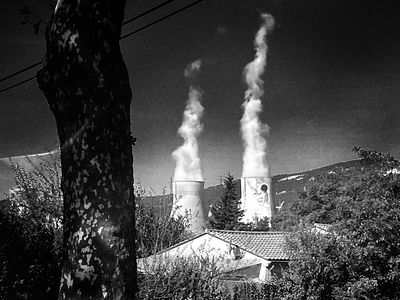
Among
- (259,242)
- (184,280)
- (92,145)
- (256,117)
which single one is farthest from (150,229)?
(256,117)

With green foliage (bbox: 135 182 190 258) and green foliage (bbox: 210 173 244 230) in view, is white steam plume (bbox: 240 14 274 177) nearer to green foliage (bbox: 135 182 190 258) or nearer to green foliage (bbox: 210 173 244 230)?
green foliage (bbox: 210 173 244 230)

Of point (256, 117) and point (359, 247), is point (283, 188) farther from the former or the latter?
point (359, 247)

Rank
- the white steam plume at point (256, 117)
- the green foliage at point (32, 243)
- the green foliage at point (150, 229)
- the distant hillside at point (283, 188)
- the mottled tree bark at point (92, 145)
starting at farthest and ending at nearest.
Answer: the white steam plume at point (256, 117) → the distant hillside at point (283, 188) → the green foliage at point (150, 229) → the green foliage at point (32, 243) → the mottled tree bark at point (92, 145)

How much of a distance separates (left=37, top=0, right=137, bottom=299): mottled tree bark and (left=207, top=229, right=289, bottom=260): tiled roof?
46.9ft

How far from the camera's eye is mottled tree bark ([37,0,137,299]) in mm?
2246

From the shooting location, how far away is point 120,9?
255 centimetres

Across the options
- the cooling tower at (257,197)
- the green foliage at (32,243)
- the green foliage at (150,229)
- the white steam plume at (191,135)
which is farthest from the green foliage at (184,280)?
the cooling tower at (257,197)

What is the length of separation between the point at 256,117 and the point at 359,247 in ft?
110

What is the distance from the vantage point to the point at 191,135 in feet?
126

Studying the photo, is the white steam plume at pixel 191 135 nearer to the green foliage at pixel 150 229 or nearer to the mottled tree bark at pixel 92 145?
the green foliage at pixel 150 229

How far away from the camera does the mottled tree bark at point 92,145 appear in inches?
88.4

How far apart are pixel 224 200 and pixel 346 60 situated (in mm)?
24184

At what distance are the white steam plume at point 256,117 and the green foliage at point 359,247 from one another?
26.0 metres

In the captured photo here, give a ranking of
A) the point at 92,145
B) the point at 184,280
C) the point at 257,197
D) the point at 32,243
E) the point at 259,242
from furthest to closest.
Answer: the point at 257,197, the point at 259,242, the point at 184,280, the point at 32,243, the point at 92,145
